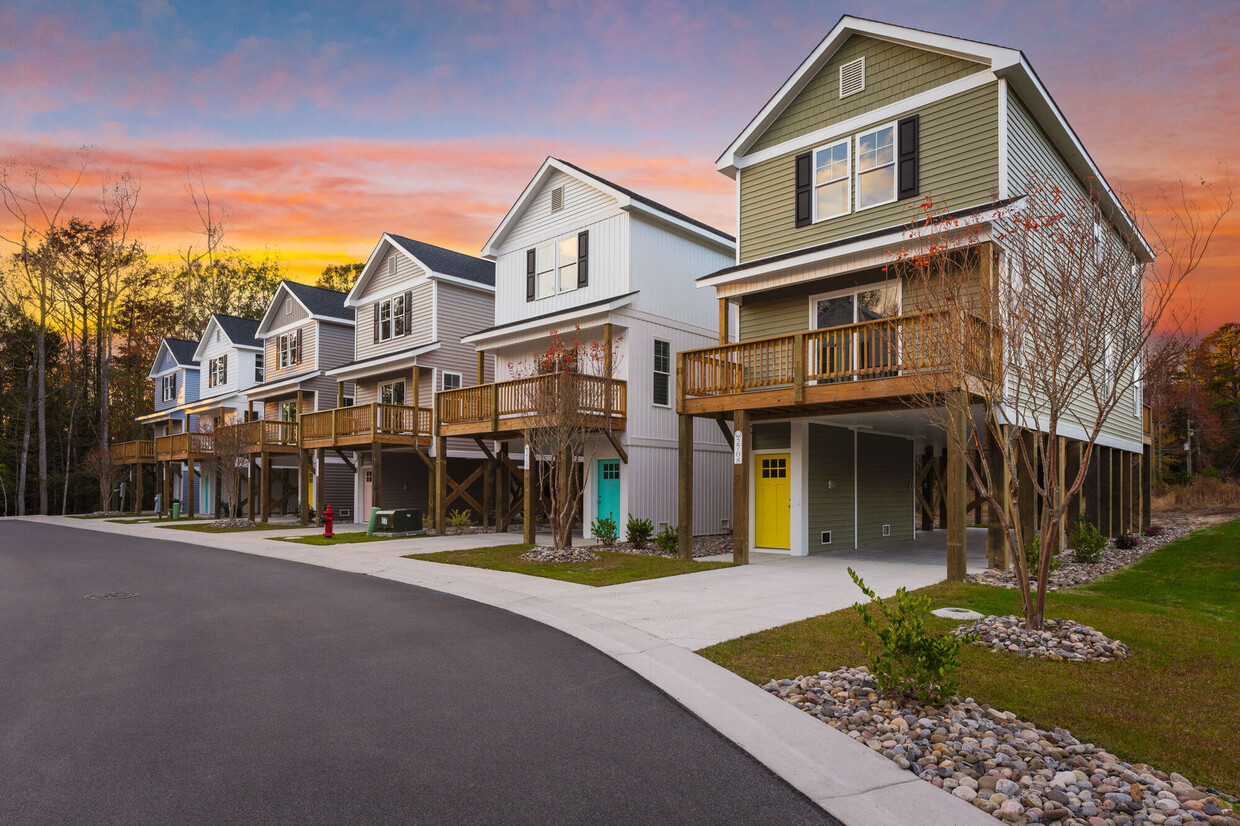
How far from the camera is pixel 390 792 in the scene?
4426mm

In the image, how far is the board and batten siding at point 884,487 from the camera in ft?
64.2

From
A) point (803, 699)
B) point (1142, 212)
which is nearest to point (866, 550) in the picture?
point (1142, 212)

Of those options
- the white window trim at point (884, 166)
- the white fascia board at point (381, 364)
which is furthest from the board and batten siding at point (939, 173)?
the white fascia board at point (381, 364)

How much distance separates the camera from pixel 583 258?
74.5 ft

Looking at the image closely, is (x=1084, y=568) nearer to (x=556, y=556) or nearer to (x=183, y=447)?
(x=556, y=556)

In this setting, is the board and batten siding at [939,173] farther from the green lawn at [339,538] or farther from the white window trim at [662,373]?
the green lawn at [339,538]

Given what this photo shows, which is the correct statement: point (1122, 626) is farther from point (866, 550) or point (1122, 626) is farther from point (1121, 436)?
point (1121, 436)

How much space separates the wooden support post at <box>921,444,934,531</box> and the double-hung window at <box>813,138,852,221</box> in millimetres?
11090

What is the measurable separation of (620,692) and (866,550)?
1356cm

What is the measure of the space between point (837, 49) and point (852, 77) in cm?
80

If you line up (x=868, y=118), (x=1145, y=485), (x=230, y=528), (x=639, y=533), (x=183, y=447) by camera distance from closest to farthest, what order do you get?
(x=868, y=118)
(x=639, y=533)
(x=1145, y=485)
(x=230, y=528)
(x=183, y=447)

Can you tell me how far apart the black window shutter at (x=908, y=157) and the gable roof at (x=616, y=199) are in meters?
7.45

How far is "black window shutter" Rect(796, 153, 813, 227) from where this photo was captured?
688 inches

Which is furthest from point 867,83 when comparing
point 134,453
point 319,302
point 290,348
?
point 134,453
